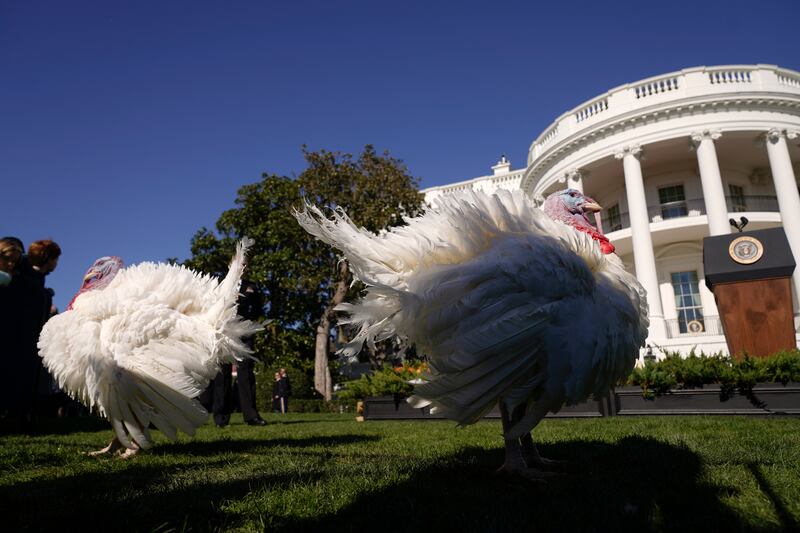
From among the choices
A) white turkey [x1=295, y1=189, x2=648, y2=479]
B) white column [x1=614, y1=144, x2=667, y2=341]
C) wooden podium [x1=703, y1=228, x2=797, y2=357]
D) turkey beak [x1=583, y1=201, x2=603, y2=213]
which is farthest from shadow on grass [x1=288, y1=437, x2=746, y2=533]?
white column [x1=614, y1=144, x2=667, y2=341]

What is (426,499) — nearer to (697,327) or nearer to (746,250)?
(746,250)

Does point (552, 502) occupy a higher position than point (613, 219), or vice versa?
point (613, 219)

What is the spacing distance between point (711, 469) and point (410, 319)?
7.39 ft

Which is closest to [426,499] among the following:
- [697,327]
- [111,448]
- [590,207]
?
[590,207]

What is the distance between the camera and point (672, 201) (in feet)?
88.7

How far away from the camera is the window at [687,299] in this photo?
81.1 feet

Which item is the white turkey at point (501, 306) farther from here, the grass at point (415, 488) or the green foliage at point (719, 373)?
the green foliage at point (719, 373)

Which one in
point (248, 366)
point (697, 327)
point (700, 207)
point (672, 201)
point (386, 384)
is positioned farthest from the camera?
point (672, 201)

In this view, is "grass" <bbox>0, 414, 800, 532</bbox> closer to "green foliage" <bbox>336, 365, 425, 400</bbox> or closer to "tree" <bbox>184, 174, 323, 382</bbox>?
"green foliage" <bbox>336, 365, 425, 400</bbox>

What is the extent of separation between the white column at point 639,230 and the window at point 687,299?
6.34ft

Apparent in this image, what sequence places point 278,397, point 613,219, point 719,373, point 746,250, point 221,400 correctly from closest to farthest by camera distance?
point 719,373
point 221,400
point 746,250
point 278,397
point 613,219

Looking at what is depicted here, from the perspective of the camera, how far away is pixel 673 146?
25047 millimetres

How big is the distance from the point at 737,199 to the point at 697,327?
8.18 m

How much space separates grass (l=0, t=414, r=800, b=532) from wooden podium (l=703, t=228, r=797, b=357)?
17.5 ft
